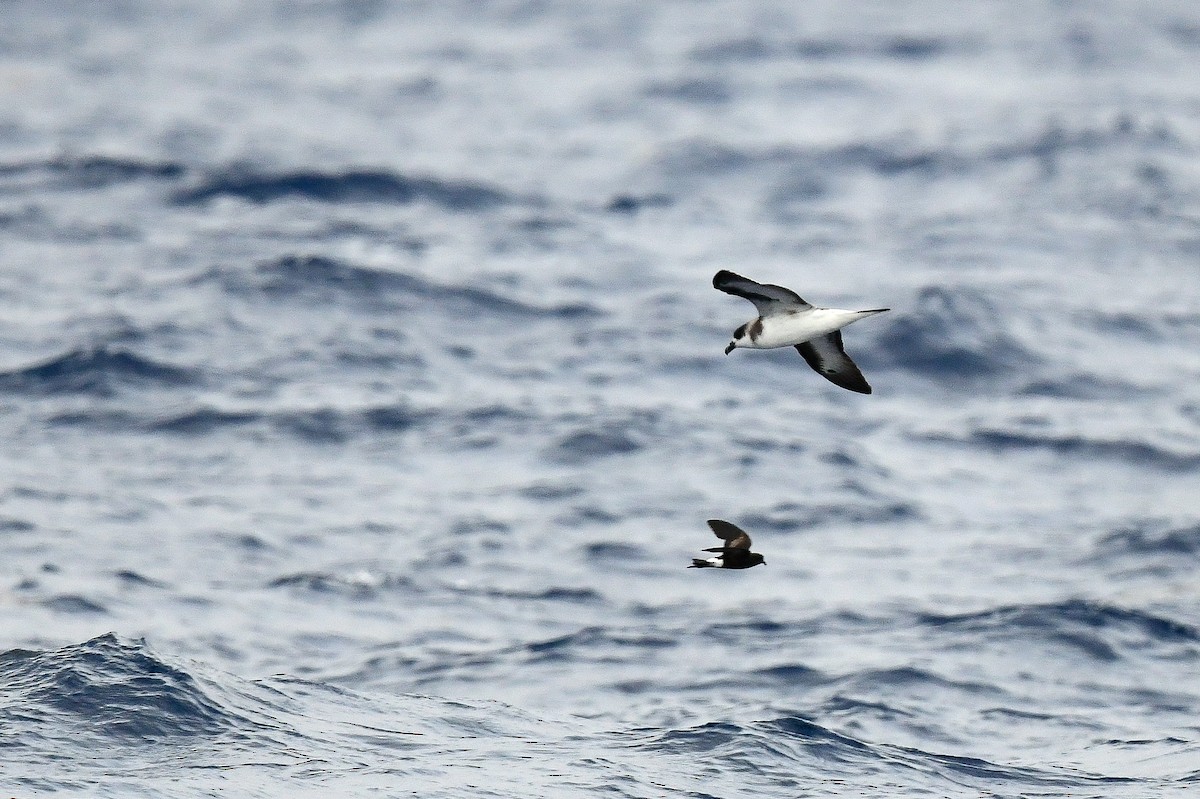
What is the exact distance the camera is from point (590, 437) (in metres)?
24.4

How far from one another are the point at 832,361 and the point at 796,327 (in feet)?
2.84

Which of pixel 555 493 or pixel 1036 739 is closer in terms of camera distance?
pixel 1036 739

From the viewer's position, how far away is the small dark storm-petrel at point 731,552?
39.2 feet

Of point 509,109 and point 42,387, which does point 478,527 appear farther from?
point 509,109

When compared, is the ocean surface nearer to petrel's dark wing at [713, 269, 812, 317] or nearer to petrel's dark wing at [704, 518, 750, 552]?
petrel's dark wing at [704, 518, 750, 552]

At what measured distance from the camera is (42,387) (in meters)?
25.2

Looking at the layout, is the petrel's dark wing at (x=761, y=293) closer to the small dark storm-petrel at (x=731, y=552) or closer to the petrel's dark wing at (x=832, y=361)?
the petrel's dark wing at (x=832, y=361)

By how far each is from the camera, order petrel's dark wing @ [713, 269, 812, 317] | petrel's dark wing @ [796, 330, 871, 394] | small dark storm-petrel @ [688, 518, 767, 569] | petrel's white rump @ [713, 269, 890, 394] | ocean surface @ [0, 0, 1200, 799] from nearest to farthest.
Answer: petrel's dark wing @ [713, 269, 812, 317] < petrel's white rump @ [713, 269, 890, 394] < small dark storm-petrel @ [688, 518, 767, 569] < petrel's dark wing @ [796, 330, 871, 394] < ocean surface @ [0, 0, 1200, 799]

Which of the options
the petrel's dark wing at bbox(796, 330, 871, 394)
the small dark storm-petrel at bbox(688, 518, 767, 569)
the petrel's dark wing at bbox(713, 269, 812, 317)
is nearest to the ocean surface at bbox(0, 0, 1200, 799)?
the small dark storm-petrel at bbox(688, 518, 767, 569)

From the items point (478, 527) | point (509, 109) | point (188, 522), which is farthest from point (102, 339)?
point (509, 109)

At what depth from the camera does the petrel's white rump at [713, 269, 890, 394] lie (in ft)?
35.8

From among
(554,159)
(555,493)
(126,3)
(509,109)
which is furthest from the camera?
(126,3)

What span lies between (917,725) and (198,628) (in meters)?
7.00

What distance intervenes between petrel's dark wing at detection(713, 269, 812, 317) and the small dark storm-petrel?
139 centimetres
